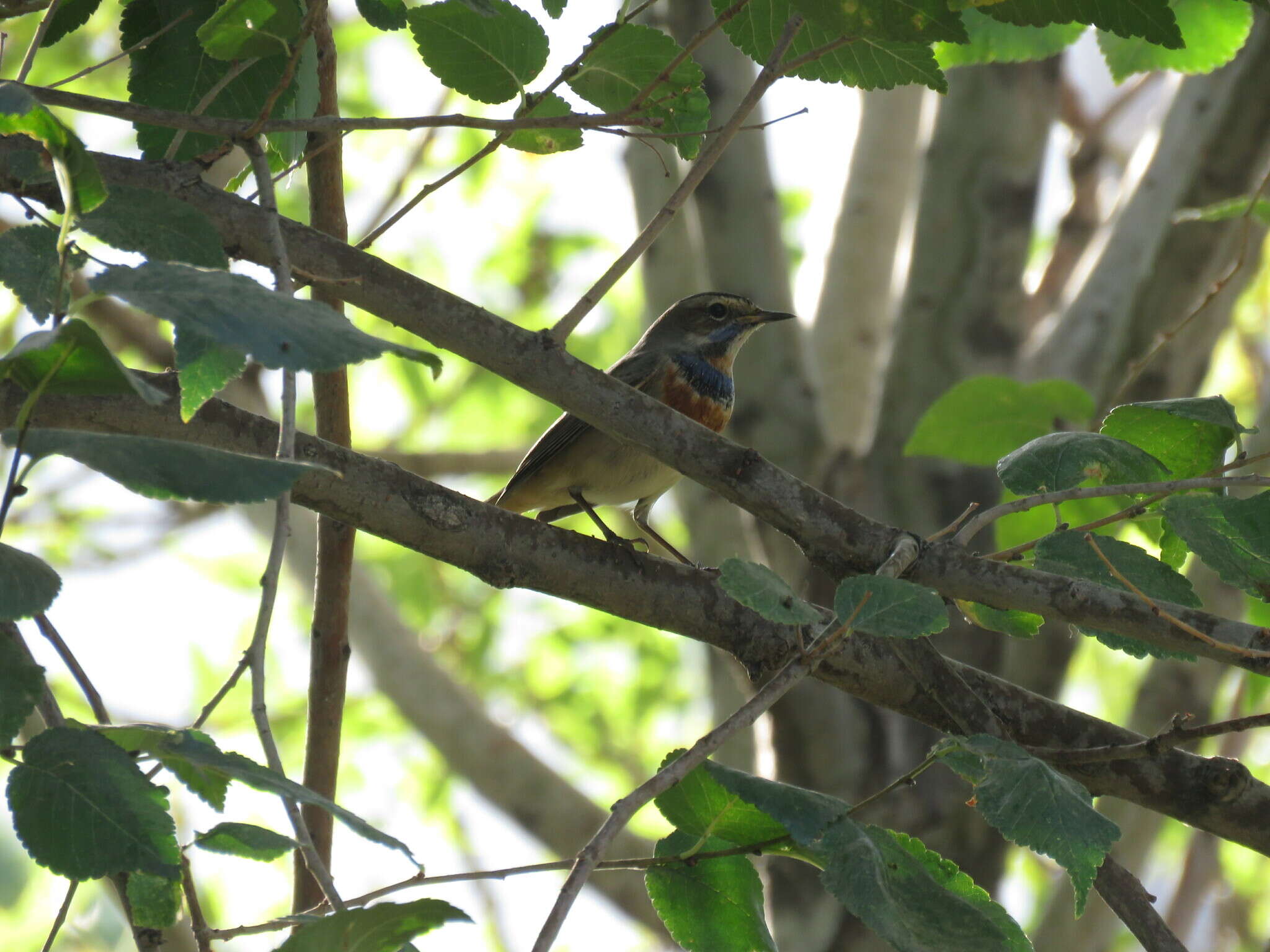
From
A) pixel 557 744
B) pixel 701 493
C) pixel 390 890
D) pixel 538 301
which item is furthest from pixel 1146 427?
pixel 557 744

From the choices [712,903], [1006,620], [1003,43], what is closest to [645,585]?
[1006,620]

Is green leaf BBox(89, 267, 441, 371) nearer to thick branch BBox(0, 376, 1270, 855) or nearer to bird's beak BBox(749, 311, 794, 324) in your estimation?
thick branch BBox(0, 376, 1270, 855)

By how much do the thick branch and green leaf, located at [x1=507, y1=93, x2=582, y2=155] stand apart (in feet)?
2.55

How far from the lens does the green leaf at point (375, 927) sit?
4.64 feet

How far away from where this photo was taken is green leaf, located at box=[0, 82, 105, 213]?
58.3 inches

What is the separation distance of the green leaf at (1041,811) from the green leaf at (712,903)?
39 cm

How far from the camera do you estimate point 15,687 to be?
1.48m

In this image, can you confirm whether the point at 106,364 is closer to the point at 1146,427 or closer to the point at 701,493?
the point at 1146,427

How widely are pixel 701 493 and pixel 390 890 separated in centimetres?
475

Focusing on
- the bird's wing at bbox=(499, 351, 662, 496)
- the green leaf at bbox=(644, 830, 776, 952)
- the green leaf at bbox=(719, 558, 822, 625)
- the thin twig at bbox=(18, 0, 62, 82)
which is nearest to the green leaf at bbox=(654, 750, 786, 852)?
the green leaf at bbox=(644, 830, 776, 952)

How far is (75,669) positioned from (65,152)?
990mm

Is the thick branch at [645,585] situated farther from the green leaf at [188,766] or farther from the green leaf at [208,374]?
the green leaf at [188,766]

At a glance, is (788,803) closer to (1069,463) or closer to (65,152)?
(1069,463)

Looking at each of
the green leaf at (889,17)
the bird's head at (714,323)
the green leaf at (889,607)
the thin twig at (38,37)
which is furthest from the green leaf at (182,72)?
the bird's head at (714,323)
